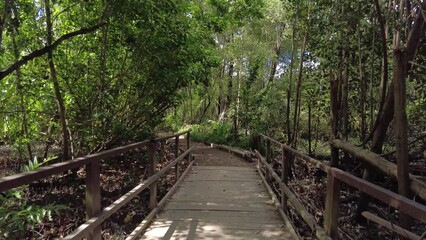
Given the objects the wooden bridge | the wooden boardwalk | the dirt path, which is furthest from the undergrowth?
the wooden boardwalk

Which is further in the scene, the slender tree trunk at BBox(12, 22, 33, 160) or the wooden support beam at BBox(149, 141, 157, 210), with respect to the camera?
the slender tree trunk at BBox(12, 22, 33, 160)

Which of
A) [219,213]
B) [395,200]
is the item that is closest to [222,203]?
[219,213]

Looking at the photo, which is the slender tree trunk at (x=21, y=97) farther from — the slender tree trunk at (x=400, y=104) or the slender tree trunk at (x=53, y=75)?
the slender tree trunk at (x=400, y=104)

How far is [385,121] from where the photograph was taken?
5586 mm

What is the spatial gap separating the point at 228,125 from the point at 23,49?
43.7 feet

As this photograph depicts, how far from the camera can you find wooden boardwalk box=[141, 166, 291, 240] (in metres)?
4.66

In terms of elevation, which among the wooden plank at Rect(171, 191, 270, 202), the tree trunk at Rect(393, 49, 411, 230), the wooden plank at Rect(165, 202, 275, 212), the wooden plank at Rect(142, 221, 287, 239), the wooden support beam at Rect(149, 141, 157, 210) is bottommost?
the wooden plank at Rect(142, 221, 287, 239)

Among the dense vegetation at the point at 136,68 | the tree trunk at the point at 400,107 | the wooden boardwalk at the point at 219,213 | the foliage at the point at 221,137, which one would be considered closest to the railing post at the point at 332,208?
the tree trunk at the point at 400,107

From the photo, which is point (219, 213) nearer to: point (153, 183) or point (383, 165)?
point (153, 183)

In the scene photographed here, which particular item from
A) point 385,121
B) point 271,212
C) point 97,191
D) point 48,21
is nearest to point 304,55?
point 385,121

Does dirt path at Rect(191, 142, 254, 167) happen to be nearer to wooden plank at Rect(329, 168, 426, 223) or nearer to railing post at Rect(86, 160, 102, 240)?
railing post at Rect(86, 160, 102, 240)

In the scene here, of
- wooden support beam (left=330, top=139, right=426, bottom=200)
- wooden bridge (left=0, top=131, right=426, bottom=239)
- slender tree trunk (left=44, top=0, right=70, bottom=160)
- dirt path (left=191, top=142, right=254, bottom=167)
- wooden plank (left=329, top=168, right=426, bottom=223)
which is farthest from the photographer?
dirt path (left=191, top=142, right=254, bottom=167)

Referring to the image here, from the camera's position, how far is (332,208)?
3213mm

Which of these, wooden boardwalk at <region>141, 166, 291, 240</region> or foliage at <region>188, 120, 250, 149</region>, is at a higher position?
foliage at <region>188, 120, 250, 149</region>
